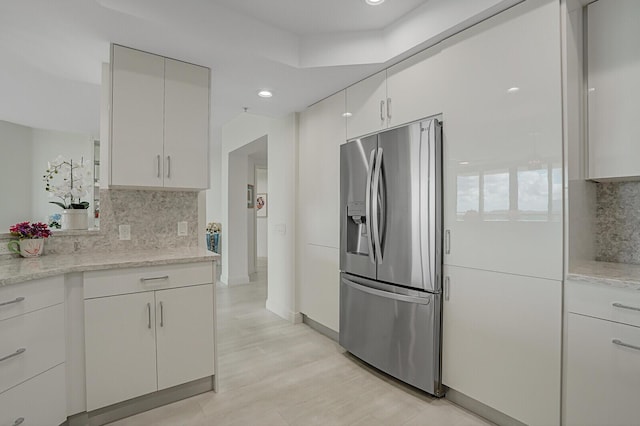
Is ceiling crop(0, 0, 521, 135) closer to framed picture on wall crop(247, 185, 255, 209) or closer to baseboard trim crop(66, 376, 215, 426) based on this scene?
baseboard trim crop(66, 376, 215, 426)

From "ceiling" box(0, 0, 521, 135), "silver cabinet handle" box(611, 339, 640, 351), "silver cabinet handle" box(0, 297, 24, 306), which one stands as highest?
"ceiling" box(0, 0, 521, 135)

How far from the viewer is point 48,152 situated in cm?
354

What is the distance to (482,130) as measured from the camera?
6.10 ft

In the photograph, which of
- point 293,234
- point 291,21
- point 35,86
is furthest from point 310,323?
point 35,86

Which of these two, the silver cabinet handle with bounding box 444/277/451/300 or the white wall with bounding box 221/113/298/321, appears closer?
the silver cabinet handle with bounding box 444/277/451/300

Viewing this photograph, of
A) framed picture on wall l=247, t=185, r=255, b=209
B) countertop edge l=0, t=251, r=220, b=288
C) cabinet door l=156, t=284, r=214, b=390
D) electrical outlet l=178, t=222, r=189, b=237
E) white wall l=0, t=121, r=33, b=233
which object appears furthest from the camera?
framed picture on wall l=247, t=185, r=255, b=209

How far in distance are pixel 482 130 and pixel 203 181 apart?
205 cm

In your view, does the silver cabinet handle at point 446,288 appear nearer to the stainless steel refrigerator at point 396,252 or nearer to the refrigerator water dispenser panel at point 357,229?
the stainless steel refrigerator at point 396,252

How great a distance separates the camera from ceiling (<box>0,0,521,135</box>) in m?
1.84

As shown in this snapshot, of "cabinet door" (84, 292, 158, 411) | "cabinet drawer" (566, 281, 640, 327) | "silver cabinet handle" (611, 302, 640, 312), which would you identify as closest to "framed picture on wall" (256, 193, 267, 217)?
"cabinet door" (84, 292, 158, 411)

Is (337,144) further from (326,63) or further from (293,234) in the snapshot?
(293,234)

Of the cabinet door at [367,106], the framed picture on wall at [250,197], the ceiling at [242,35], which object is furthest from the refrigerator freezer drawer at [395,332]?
the framed picture on wall at [250,197]

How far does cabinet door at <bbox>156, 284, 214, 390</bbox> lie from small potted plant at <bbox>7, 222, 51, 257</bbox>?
0.95 m

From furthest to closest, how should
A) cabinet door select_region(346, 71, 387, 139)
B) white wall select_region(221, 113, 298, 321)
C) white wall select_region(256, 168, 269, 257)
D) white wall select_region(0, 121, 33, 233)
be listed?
white wall select_region(256, 168, 269, 257) < white wall select_region(221, 113, 298, 321) < white wall select_region(0, 121, 33, 233) < cabinet door select_region(346, 71, 387, 139)
